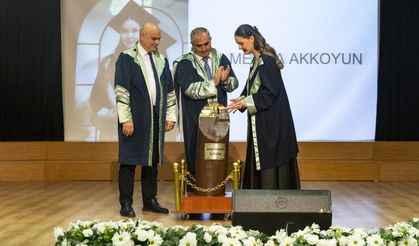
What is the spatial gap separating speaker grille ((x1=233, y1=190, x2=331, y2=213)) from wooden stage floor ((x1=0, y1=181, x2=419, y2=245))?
5.04 feet

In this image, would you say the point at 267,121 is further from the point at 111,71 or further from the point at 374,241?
the point at 111,71

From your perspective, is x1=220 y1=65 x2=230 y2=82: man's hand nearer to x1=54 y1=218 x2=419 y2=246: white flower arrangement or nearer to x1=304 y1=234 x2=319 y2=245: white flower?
x1=54 y1=218 x2=419 y2=246: white flower arrangement

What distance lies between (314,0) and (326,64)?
66cm

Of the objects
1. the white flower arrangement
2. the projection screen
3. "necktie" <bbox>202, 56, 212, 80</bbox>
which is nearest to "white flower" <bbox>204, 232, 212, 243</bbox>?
the white flower arrangement

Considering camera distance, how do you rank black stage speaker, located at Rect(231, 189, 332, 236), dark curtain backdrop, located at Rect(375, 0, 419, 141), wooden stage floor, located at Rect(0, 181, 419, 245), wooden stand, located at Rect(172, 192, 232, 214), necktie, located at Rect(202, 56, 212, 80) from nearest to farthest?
black stage speaker, located at Rect(231, 189, 332, 236), wooden stage floor, located at Rect(0, 181, 419, 245), wooden stand, located at Rect(172, 192, 232, 214), necktie, located at Rect(202, 56, 212, 80), dark curtain backdrop, located at Rect(375, 0, 419, 141)

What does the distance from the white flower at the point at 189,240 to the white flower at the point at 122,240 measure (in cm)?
17

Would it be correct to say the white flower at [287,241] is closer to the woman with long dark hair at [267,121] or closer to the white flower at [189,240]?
the white flower at [189,240]

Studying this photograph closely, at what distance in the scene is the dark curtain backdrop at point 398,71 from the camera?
7414 millimetres

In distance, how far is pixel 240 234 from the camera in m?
2.43

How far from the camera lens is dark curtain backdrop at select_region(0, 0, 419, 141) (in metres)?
7.27

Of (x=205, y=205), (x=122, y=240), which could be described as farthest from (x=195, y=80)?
(x=122, y=240)

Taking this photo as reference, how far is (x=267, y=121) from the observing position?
4512 millimetres

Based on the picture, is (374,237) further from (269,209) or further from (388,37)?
(388,37)

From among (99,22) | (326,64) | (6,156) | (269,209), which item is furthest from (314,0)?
(269,209)
